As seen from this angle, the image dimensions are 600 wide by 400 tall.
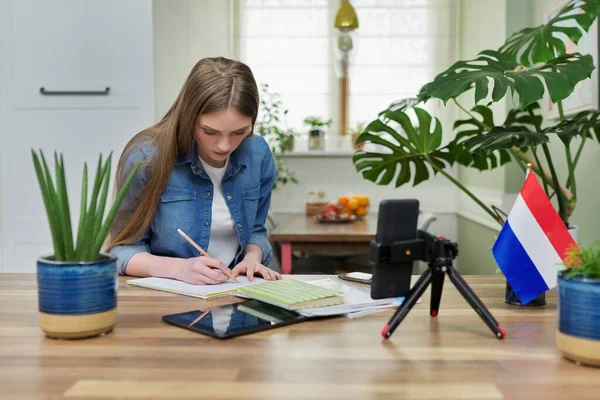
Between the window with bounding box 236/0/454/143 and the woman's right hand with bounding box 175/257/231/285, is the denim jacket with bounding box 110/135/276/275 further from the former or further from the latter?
the window with bounding box 236/0/454/143

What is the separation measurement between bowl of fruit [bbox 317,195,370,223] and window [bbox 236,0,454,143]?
1.05m

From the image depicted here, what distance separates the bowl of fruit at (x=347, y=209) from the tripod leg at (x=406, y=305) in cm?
303

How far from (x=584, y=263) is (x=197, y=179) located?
122 centimetres

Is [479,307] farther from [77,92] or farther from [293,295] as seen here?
[77,92]

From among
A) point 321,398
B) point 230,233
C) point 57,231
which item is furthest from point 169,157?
point 321,398

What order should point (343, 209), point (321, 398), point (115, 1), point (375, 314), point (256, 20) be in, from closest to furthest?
point (321, 398) < point (375, 314) < point (115, 1) < point (343, 209) < point (256, 20)

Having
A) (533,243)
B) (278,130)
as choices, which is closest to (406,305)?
(533,243)

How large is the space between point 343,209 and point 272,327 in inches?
129

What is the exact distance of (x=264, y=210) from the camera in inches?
88.4

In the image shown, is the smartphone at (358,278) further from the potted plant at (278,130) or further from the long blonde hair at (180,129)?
the potted plant at (278,130)

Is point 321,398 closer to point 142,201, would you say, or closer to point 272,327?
point 272,327

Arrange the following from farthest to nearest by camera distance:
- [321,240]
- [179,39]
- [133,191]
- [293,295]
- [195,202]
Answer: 1. [179,39]
2. [321,240]
3. [195,202]
4. [133,191]
5. [293,295]

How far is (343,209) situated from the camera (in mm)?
4465

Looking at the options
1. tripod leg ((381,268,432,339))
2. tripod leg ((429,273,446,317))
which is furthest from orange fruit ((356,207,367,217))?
tripod leg ((381,268,432,339))
